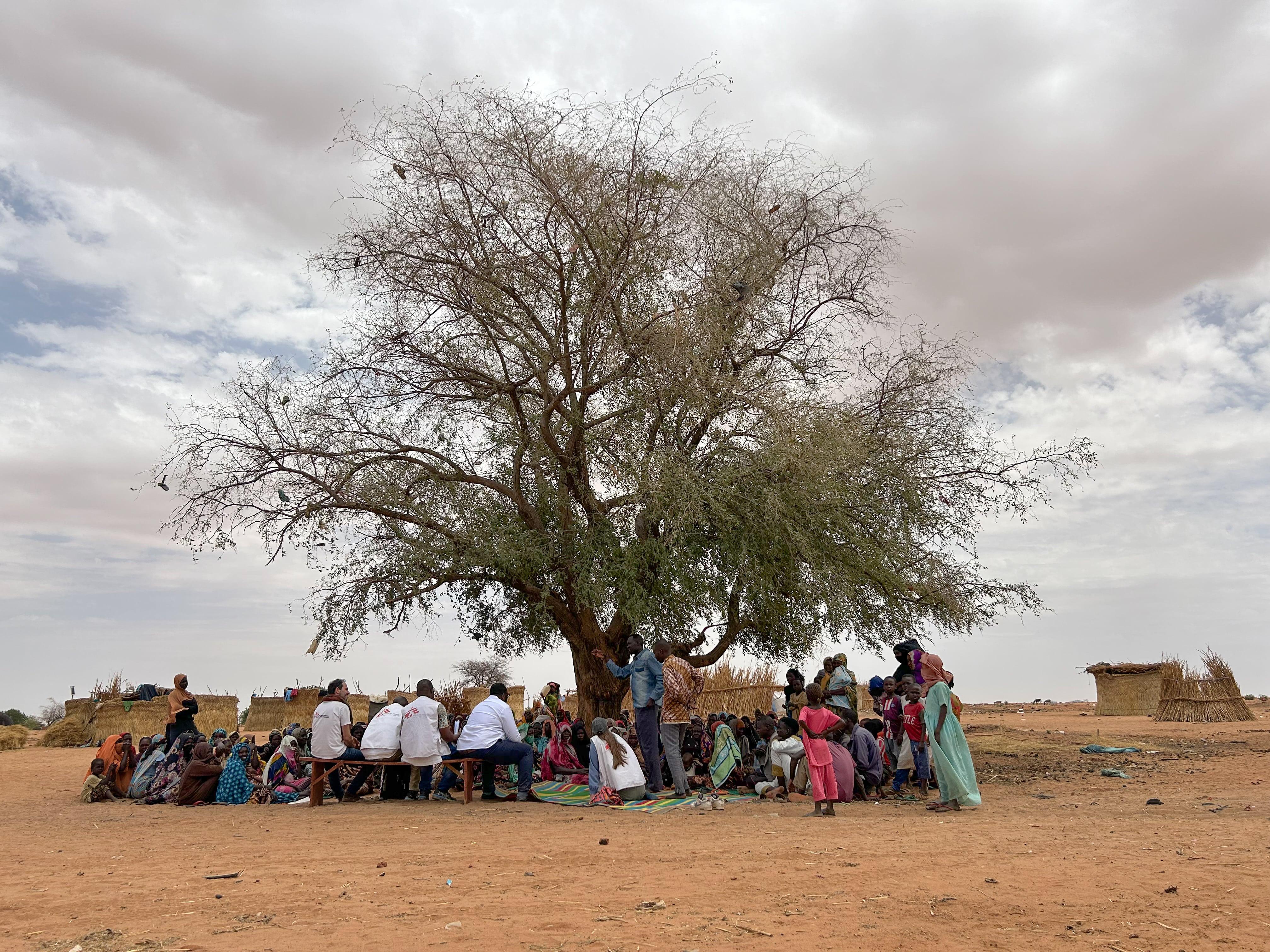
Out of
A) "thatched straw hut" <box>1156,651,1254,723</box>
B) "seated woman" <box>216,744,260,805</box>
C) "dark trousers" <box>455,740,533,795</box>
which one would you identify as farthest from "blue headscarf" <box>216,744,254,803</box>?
"thatched straw hut" <box>1156,651,1254,723</box>

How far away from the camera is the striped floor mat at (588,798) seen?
404 inches

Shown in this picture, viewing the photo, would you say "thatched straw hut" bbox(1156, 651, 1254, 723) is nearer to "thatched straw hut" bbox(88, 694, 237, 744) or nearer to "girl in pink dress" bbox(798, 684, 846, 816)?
"girl in pink dress" bbox(798, 684, 846, 816)

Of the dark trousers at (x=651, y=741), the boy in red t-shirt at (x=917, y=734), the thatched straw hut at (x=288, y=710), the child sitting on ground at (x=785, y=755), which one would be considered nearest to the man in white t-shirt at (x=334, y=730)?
the dark trousers at (x=651, y=741)

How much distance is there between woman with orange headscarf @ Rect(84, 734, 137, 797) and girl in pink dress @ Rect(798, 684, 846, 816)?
9881mm

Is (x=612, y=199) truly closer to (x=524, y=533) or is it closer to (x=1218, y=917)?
(x=524, y=533)

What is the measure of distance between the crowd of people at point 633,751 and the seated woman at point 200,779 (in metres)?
0.02

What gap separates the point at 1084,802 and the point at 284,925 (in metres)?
8.41

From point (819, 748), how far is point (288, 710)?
21972mm

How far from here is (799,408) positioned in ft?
42.1

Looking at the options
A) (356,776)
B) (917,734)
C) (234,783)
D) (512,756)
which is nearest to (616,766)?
(512,756)

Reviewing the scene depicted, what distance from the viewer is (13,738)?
2514 centimetres

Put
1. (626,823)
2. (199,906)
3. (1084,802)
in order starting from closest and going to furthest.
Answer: (199,906), (626,823), (1084,802)

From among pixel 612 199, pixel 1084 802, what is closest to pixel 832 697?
pixel 1084 802

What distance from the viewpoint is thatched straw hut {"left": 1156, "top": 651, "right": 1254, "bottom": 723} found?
76.4 feet
